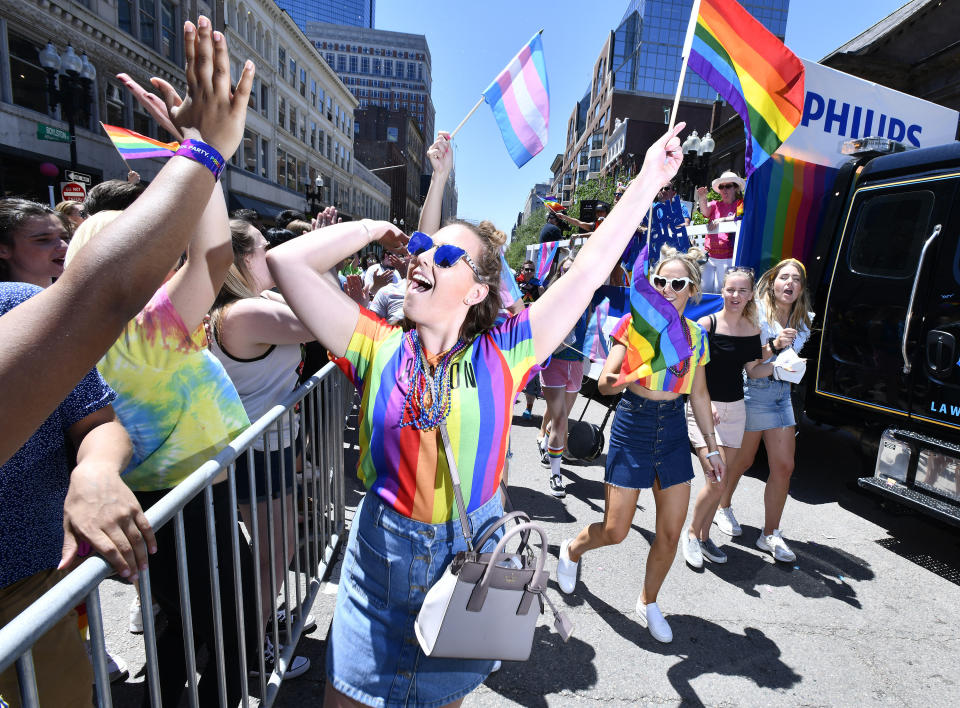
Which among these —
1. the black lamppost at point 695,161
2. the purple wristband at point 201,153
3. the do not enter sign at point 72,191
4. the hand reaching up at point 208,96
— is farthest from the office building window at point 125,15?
the purple wristband at point 201,153

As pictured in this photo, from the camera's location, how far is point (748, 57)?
328 centimetres

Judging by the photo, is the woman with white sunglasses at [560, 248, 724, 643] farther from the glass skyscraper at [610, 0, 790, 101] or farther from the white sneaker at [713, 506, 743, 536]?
the glass skyscraper at [610, 0, 790, 101]

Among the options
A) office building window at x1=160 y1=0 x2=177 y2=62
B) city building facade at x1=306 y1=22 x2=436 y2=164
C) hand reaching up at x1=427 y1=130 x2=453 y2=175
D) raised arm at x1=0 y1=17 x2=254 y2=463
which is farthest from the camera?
→ city building facade at x1=306 y1=22 x2=436 y2=164

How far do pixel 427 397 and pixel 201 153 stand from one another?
92cm

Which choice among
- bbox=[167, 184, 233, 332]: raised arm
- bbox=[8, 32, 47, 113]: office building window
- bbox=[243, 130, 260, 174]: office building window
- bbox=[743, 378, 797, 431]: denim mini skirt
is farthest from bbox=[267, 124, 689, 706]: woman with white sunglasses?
bbox=[243, 130, 260, 174]: office building window

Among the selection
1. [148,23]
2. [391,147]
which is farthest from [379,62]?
[148,23]

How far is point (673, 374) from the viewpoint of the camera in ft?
10.3

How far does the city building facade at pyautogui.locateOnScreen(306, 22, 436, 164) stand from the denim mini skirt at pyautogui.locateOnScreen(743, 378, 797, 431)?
126m

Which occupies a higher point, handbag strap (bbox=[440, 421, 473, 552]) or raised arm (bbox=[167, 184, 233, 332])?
raised arm (bbox=[167, 184, 233, 332])

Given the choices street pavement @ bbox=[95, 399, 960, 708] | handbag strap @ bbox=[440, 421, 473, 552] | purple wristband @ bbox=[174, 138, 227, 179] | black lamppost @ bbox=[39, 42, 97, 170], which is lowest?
street pavement @ bbox=[95, 399, 960, 708]

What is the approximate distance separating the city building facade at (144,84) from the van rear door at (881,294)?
41.2 ft

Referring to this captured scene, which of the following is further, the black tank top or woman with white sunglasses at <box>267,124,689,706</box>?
the black tank top

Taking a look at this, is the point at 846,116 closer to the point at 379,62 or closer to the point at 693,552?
the point at 693,552

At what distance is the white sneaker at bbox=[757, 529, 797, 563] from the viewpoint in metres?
3.94
